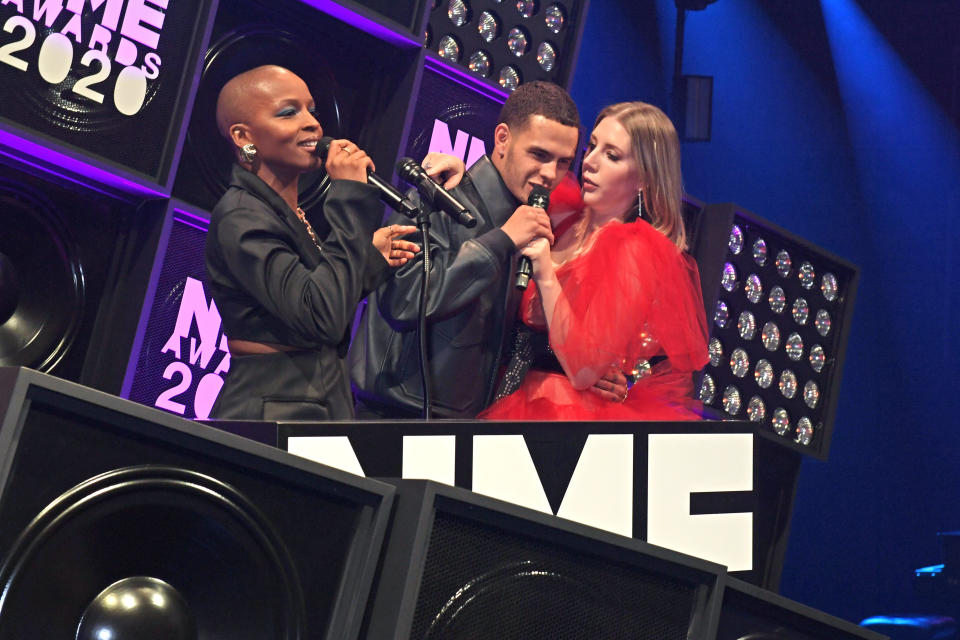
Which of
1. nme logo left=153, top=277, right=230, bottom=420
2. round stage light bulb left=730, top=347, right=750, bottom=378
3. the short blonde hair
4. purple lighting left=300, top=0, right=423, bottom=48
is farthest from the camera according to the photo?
round stage light bulb left=730, top=347, right=750, bottom=378

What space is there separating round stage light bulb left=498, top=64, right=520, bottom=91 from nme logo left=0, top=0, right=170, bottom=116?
3.38 feet

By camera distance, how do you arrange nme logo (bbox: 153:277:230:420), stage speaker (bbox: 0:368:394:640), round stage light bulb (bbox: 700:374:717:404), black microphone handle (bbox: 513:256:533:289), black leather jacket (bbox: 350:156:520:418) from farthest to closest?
round stage light bulb (bbox: 700:374:717:404) < nme logo (bbox: 153:277:230:420) < black leather jacket (bbox: 350:156:520:418) < black microphone handle (bbox: 513:256:533:289) < stage speaker (bbox: 0:368:394:640)

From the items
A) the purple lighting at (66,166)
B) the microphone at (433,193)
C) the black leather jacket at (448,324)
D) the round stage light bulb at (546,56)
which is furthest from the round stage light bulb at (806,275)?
the purple lighting at (66,166)

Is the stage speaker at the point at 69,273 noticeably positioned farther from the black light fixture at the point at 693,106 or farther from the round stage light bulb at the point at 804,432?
the black light fixture at the point at 693,106

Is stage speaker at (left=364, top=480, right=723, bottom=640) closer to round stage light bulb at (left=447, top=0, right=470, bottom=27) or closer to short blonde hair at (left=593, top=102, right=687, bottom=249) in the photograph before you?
short blonde hair at (left=593, top=102, right=687, bottom=249)

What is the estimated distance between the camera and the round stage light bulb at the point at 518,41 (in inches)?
139

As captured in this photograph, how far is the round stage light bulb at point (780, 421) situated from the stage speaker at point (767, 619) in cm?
182

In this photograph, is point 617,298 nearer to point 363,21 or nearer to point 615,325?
point 615,325

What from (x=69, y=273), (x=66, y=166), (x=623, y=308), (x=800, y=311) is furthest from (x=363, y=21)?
(x=800, y=311)

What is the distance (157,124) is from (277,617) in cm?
181

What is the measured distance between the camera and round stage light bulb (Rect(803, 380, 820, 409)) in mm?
3477

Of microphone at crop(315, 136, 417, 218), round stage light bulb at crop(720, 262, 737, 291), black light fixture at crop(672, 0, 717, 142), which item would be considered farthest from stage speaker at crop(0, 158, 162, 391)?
black light fixture at crop(672, 0, 717, 142)

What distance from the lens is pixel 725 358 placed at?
3303mm

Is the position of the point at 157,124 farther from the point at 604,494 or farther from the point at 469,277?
the point at 604,494
